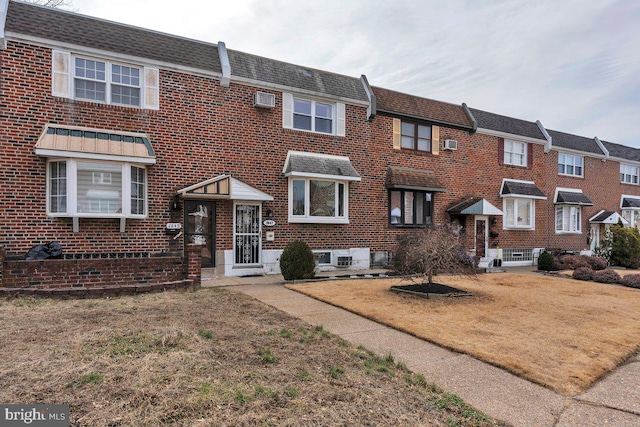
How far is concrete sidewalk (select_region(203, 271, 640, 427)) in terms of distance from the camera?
→ 367 cm

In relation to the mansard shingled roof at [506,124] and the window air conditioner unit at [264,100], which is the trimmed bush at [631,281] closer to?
the mansard shingled roof at [506,124]

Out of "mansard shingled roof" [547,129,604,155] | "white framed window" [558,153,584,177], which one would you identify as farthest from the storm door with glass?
"white framed window" [558,153,584,177]

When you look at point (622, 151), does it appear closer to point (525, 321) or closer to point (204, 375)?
point (525, 321)

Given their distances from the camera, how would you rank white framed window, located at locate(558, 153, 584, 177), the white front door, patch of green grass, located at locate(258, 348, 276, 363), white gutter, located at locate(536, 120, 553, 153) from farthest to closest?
white framed window, located at locate(558, 153, 584, 177)
white gutter, located at locate(536, 120, 553, 153)
the white front door
patch of green grass, located at locate(258, 348, 276, 363)

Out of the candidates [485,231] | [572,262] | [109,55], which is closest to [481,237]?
[485,231]

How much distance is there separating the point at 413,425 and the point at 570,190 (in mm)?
23315

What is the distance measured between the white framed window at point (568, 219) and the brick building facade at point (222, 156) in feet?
9.87

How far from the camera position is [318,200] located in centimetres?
1393

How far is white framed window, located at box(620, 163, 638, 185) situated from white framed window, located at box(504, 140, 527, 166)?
404 inches

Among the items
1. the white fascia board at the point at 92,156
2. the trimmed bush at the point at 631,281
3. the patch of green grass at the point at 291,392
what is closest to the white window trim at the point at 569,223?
the trimmed bush at the point at 631,281

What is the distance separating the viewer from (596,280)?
13641 millimetres

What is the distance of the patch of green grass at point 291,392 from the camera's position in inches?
149

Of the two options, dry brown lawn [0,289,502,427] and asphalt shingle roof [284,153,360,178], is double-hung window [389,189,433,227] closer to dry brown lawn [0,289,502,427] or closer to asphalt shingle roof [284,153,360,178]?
asphalt shingle roof [284,153,360,178]

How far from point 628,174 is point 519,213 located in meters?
12.3
